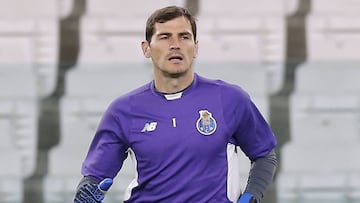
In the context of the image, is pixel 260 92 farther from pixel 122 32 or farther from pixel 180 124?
pixel 180 124

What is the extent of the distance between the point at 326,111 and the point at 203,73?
532 millimetres

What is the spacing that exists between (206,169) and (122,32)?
186 cm

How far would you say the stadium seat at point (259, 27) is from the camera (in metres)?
3.64

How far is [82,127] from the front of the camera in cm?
364

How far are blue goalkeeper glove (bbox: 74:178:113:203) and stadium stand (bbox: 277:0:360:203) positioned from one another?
1730 millimetres

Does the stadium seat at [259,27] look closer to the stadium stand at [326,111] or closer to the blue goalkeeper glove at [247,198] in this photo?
the stadium stand at [326,111]

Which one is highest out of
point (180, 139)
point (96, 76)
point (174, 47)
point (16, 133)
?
point (174, 47)

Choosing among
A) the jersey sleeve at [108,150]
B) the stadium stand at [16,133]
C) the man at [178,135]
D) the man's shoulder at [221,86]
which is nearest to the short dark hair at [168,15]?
the man at [178,135]

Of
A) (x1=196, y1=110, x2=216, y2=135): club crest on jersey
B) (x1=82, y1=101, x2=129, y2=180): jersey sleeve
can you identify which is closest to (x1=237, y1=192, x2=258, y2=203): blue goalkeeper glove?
(x1=196, y1=110, x2=216, y2=135): club crest on jersey

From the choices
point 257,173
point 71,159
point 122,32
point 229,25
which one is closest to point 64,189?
point 71,159

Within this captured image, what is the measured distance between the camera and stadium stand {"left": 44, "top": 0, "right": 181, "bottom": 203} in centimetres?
362

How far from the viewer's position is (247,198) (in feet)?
6.36

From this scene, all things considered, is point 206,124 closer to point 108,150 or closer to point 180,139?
point 180,139

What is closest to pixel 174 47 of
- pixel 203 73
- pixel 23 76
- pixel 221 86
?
pixel 221 86
